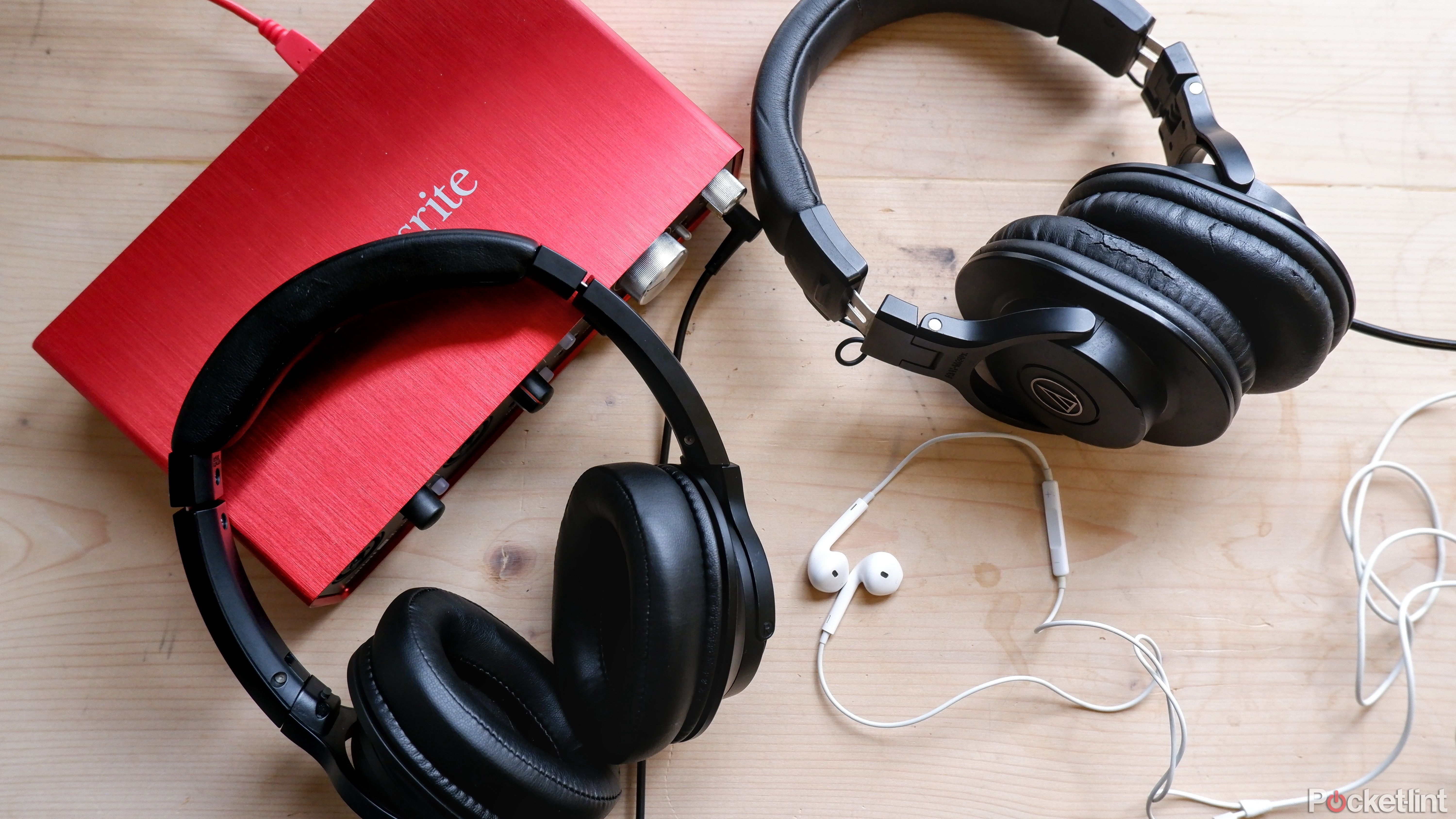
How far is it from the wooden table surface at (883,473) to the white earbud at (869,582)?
2 cm

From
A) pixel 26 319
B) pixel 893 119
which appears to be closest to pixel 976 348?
pixel 893 119

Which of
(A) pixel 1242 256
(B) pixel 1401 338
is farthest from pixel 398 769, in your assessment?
(B) pixel 1401 338

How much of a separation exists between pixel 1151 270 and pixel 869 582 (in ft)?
1.44

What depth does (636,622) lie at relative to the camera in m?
0.73

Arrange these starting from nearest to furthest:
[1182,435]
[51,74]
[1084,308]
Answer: [1084,308] → [1182,435] → [51,74]

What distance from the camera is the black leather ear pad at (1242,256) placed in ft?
2.57

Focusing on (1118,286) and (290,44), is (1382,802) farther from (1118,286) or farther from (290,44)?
(290,44)

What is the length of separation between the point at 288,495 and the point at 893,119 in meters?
0.83

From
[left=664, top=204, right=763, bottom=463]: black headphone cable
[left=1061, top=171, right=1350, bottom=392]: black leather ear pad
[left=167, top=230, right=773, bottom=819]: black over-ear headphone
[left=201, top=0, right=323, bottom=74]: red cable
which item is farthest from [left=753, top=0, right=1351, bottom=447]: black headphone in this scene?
[left=201, top=0, right=323, bottom=74]: red cable

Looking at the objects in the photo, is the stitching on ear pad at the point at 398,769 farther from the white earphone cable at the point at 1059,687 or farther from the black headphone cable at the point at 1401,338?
the black headphone cable at the point at 1401,338

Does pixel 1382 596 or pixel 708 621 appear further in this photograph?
pixel 1382 596

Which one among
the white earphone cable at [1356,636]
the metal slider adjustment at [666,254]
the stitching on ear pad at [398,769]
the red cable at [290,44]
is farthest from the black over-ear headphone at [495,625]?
the red cable at [290,44]

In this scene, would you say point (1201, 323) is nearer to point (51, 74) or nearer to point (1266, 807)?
point (1266, 807)

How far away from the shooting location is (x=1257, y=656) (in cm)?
98
